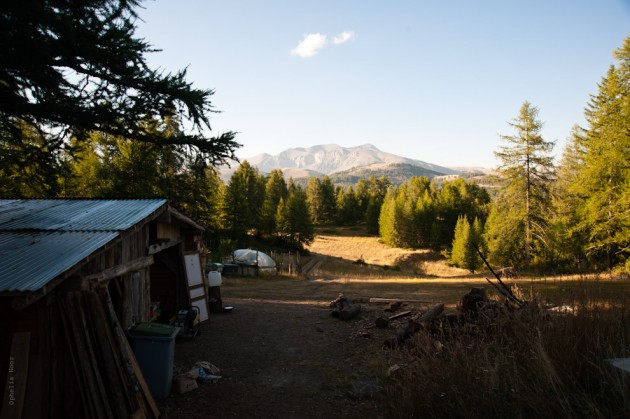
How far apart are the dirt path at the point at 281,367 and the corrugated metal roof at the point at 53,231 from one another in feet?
10.5

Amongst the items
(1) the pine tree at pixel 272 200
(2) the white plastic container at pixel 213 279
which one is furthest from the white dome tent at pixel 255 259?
(1) the pine tree at pixel 272 200

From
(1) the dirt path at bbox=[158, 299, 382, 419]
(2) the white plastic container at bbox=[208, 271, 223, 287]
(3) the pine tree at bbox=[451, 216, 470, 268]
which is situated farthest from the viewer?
(3) the pine tree at bbox=[451, 216, 470, 268]

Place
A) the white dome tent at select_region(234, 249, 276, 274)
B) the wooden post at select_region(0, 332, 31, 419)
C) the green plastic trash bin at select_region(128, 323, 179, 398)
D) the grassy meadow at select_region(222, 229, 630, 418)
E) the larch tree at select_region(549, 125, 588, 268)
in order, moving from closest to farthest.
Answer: the grassy meadow at select_region(222, 229, 630, 418)
the wooden post at select_region(0, 332, 31, 419)
the green plastic trash bin at select_region(128, 323, 179, 398)
the larch tree at select_region(549, 125, 588, 268)
the white dome tent at select_region(234, 249, 276, 274)

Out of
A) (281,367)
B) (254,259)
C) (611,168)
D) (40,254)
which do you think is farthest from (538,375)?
(254,259)

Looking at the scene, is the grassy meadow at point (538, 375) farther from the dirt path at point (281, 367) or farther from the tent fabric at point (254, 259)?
the tent fabric at point (254, 259)

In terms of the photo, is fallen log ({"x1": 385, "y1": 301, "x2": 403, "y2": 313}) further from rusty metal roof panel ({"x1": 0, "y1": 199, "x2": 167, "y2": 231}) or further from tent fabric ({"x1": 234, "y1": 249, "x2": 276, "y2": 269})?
tent fabric ({"x1": 234, "y1": 249, "x2": 276, "y2": 269})

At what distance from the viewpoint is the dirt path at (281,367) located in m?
6.91

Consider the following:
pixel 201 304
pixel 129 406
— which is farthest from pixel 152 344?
pixel 201 304

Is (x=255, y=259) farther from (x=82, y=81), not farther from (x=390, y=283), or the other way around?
(x=82, y=81)

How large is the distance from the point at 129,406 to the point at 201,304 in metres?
7.44

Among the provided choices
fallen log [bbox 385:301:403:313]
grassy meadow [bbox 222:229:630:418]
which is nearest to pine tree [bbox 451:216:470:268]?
fallen log [bbox 385:301:403:313]

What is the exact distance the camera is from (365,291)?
20219 mm

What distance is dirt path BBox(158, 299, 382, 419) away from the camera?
6.91m

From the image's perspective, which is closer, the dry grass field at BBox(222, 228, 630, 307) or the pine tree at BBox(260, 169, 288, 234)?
the dry grass field at BBox(222, 228, 630, 307)
